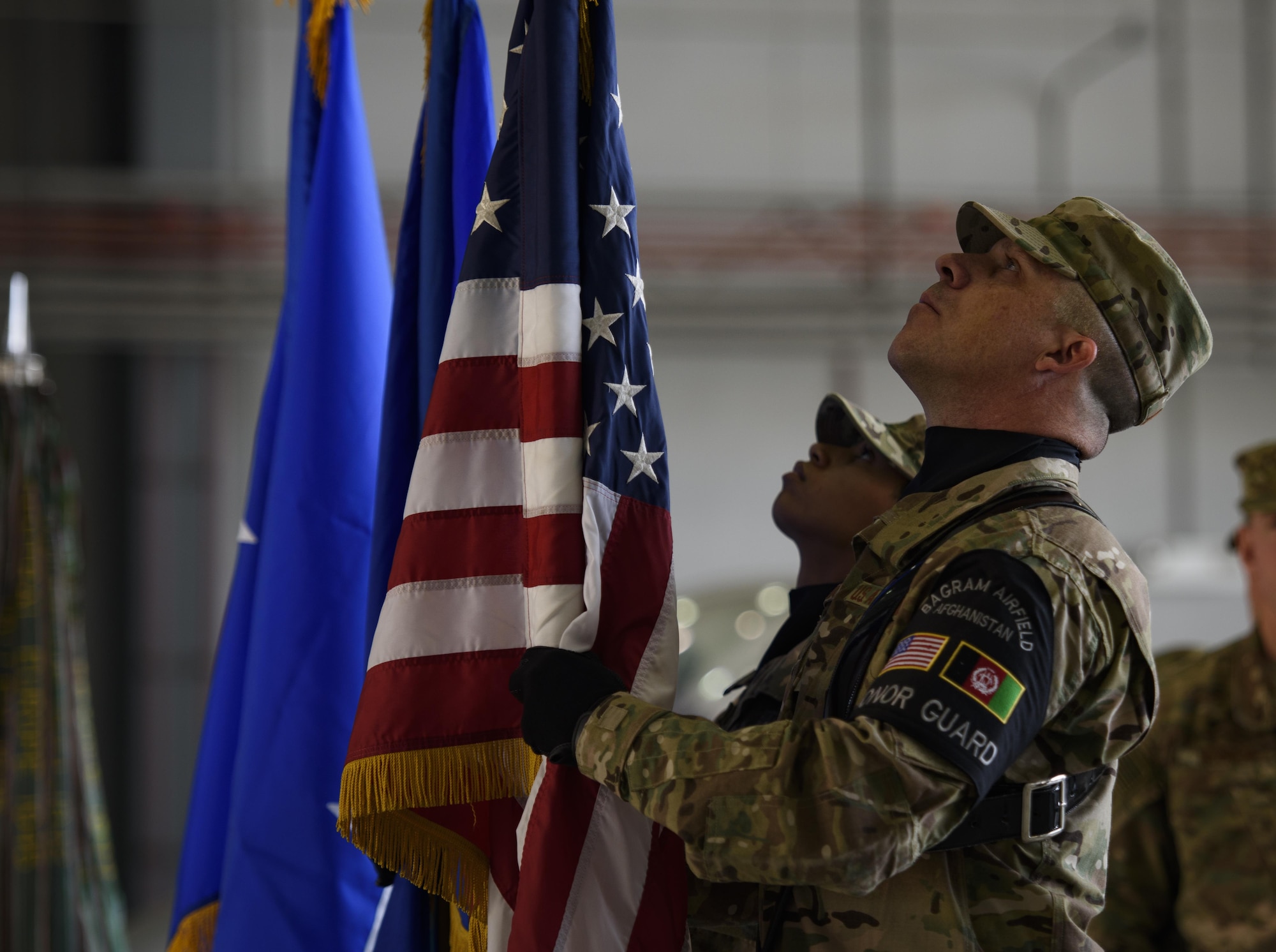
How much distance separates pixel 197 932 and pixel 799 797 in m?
1.35

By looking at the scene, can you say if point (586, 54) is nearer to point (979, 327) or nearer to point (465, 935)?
point (979, 327)

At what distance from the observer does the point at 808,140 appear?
6.87 metres

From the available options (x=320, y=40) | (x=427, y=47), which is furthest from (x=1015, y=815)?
(x=320, y=40)

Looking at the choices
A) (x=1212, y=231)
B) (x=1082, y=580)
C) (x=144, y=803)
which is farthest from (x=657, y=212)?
(x=1082, y=580)

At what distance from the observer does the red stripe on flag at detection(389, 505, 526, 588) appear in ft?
4.64

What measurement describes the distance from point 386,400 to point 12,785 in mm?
1906

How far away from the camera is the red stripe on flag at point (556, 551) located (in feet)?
4.45

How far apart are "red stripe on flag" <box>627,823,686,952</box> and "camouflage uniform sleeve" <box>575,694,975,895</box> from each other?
24 cm

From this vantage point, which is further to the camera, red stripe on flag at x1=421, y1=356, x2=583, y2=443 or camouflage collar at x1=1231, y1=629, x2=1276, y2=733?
camouflage collar at x1=1231, y1=629, x2=1276, y2=733

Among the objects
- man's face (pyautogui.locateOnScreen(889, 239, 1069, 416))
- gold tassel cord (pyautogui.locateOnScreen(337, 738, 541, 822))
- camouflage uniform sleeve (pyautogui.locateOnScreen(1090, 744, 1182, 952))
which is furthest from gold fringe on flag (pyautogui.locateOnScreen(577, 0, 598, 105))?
camouflage uniform sleeve (pyautogui.locateOnScreen(1090, 744, 1182, 952))

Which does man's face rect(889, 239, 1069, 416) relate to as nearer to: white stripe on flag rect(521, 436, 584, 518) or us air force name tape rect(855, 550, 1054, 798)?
us air force name tape rect(855, 550, 1054, 798)

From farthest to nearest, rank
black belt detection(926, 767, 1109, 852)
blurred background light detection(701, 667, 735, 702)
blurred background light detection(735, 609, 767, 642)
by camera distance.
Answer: blurred background light detection(735, 609, 767, 642)
blurred background light detection(701, 667, 735, 702)
black belt detection(926, 767, 1109, 852)

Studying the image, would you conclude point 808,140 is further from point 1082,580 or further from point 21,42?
point 1082,580

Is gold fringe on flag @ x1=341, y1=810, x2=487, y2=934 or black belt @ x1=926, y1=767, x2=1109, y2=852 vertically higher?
black belt @ x1=926, y1=767, x2=1109, y2=852
